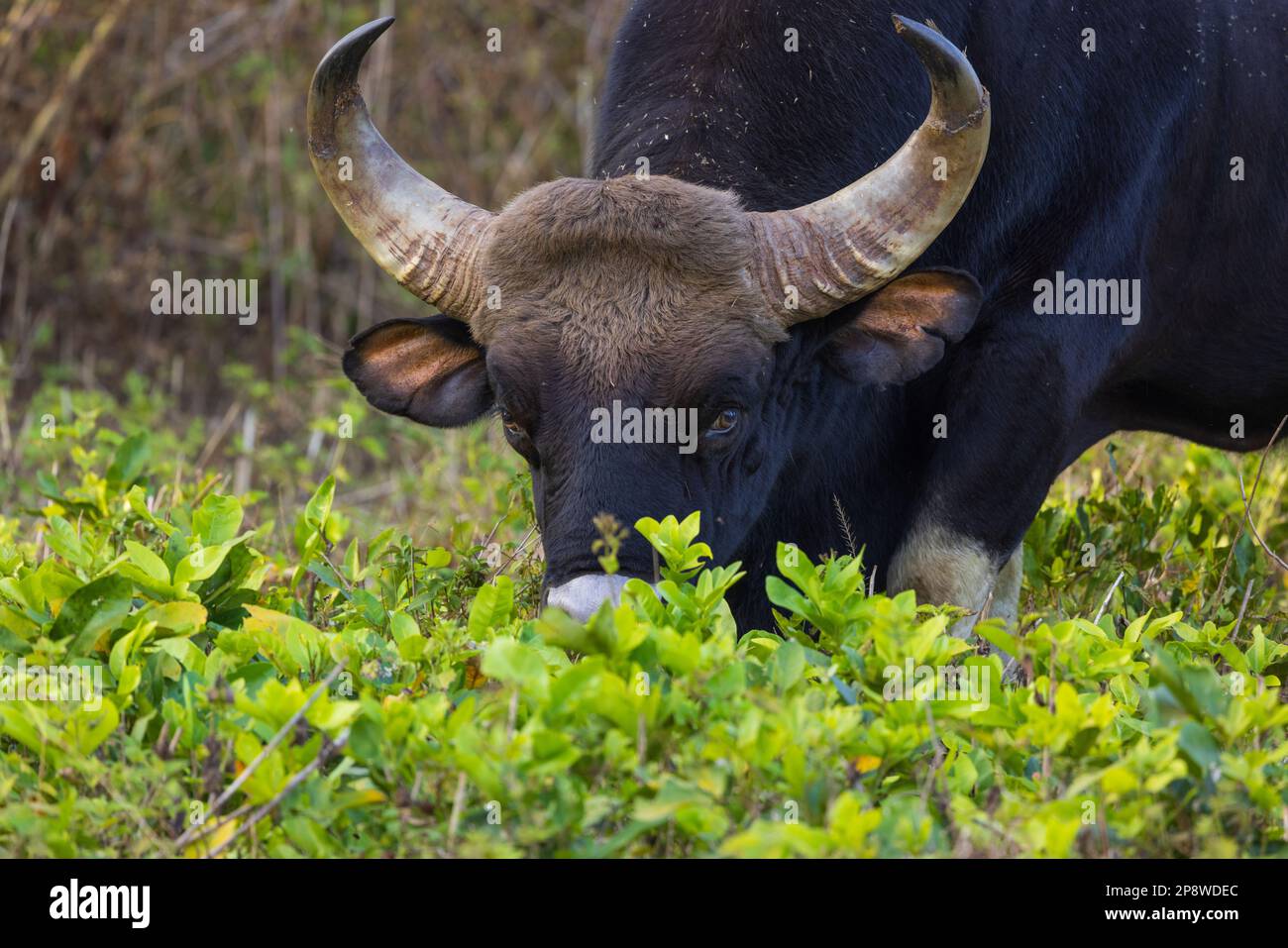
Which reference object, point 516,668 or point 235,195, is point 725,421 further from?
point 235,195

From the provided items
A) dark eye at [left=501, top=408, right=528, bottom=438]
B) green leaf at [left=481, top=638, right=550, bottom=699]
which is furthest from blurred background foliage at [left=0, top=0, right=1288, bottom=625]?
green leaf at [left=481, top=638, right=550, bottom=699]

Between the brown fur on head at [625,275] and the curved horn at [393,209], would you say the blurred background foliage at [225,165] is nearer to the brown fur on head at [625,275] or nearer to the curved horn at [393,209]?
the curved horn at [393,209]

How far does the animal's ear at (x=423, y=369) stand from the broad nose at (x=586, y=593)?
3.32ft

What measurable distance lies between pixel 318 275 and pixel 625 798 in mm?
8287

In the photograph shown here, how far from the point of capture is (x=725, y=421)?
4.37 m

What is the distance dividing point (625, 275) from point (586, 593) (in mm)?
887

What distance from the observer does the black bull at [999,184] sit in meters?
4.89

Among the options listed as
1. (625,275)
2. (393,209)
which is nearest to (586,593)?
(625,275)

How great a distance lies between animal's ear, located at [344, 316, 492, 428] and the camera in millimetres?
4812

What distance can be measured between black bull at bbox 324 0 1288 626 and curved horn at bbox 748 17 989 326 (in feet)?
0.61

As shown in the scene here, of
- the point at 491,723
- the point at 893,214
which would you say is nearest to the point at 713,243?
the point at 893,214

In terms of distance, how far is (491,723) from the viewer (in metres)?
3.16

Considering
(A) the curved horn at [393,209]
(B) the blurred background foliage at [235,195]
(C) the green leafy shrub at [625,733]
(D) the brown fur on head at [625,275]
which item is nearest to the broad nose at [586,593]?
(C) the green leafy shrub at [625,733]
